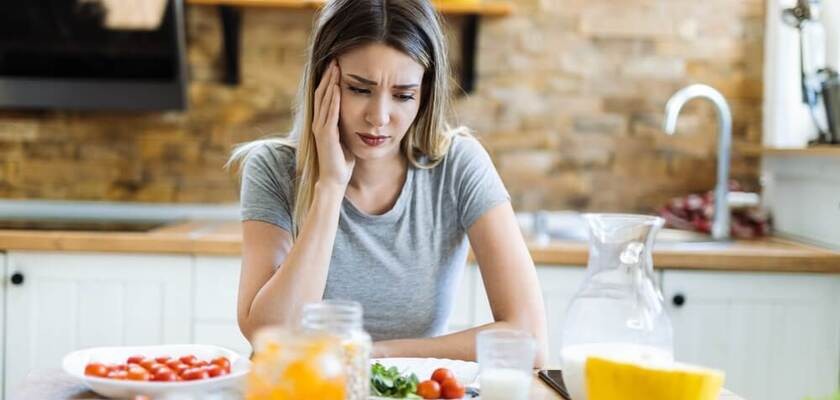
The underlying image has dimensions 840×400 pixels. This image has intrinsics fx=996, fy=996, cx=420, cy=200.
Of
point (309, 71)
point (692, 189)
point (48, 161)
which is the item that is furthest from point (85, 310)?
point (692, 189)

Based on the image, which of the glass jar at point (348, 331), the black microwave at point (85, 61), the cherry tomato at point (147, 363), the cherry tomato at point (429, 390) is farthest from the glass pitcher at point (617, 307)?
the black microwave at point (85, 61)

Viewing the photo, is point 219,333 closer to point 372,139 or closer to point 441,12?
point 372,139

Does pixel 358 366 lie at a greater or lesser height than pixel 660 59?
lesser

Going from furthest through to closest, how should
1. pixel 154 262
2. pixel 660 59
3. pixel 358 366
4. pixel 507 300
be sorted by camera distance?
pixel 660 59
pixel 154 262
pixel 507 300
pixel 358 366

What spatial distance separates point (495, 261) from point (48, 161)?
1955mm

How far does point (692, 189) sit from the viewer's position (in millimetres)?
3340

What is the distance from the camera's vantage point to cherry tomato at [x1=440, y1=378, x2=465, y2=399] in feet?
4.32

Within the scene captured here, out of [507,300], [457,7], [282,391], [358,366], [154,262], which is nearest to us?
[282,391]

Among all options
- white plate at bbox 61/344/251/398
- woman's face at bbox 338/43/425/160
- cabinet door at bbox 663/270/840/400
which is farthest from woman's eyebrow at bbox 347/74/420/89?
cabinet door at bbox 663/270/840/400

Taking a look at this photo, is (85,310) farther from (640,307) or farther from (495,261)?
(640,307)

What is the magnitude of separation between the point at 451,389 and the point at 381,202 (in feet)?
2.45

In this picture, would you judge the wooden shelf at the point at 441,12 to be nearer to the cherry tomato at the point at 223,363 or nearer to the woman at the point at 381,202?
the woman at the point at 381,202

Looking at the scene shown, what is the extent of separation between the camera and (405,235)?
198 cm

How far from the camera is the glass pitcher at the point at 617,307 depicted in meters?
1.22
